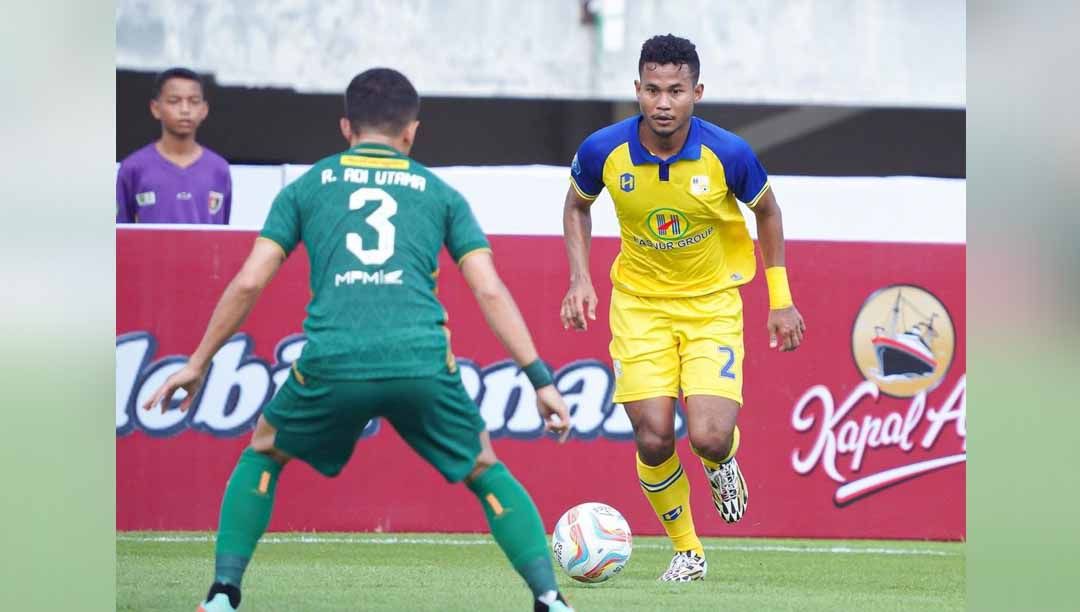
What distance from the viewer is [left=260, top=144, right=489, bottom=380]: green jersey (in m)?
4.99

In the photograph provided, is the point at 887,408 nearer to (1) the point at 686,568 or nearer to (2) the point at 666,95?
(1) the point at 686,568

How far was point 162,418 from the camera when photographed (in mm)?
9156

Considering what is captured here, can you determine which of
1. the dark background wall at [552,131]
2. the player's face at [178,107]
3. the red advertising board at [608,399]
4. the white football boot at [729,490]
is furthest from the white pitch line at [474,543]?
the dark background wall at [552,131]

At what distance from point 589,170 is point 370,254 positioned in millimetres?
2393

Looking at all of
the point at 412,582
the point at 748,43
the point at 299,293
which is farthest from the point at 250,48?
the point at 412,582

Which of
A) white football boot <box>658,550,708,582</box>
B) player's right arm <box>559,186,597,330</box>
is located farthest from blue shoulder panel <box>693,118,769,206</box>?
white football boot <box>658,550,708,582</box>

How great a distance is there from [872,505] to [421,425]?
17.0ft

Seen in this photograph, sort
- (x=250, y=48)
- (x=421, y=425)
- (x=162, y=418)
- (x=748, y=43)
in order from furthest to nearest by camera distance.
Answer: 1. (x=748, y=43)
2. (x=250, y=48)
3. (x=162, y=418)
4. (x=421, y=425)

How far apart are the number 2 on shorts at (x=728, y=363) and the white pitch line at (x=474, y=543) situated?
1.94 metres

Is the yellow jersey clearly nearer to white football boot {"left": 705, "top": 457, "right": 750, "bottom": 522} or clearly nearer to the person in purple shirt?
white football boot {"left": 705, "top": 457, "right": 750, "bottom": 522}

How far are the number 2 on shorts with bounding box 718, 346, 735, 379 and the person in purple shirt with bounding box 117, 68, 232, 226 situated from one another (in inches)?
139

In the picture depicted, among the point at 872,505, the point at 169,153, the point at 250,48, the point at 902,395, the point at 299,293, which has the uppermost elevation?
the point at 250,48
